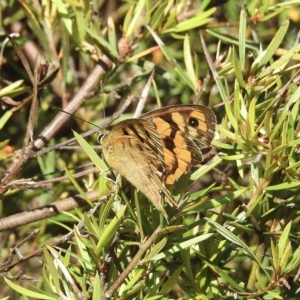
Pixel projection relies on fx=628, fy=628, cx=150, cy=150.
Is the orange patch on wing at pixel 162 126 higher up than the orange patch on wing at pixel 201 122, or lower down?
lower down

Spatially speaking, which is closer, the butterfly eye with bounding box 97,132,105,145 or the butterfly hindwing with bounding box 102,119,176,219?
the butterfly hindwing with bounding box 102,119,176,219

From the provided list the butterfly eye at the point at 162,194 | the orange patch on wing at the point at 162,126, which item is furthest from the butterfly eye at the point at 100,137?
the butterfly eye at the point at 162,194

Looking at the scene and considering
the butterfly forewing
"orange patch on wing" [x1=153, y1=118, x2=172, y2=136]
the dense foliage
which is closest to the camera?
the dense foliage

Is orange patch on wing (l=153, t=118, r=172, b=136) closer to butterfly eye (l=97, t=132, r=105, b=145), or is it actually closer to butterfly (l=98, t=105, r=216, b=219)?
butterfly (l=98, t=105, r=216, b=219)

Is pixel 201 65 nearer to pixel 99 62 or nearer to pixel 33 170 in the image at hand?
pixel 99 62

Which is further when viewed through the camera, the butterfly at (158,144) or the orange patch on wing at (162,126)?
the orange patch on wing at (162,126)

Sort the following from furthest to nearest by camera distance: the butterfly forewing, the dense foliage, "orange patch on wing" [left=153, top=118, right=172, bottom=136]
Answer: "orange patch on wing" [left=153, top=118, right=172, bottom=136], the butterfly forewing, the dense foliage

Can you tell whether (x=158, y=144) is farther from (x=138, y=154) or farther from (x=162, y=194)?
(x=162, y=194)

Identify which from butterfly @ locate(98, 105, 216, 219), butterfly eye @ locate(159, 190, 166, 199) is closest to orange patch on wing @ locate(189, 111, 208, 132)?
butterfly @ locate(98, 105, 216, 219)

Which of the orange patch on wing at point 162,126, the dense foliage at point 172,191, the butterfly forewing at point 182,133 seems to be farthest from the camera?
the orange patch on wing at point 162,126

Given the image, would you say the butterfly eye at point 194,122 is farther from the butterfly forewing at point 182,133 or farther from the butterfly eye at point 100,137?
the butterfly eye at point 100,137
